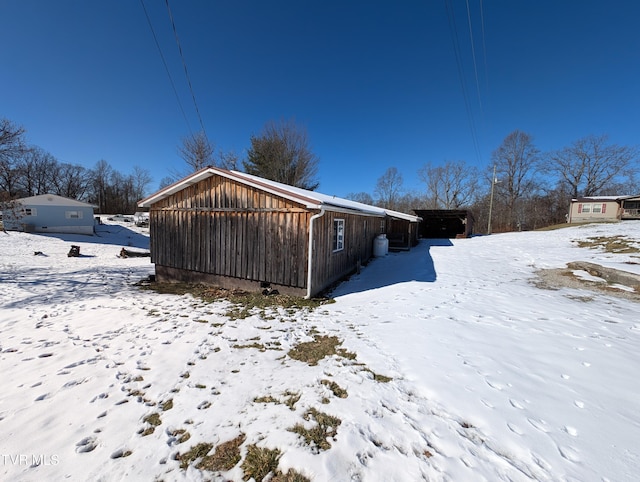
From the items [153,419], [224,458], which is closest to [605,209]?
[224,458]

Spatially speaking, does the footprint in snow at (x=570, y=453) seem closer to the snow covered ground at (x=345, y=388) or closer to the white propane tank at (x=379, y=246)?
the snow covered ground at (x=345, y=388)

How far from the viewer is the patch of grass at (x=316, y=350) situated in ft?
12.6

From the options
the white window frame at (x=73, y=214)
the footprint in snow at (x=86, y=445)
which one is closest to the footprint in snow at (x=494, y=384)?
the footprint in snow at (x=86, y=445)

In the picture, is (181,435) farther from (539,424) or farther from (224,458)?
(539,424)

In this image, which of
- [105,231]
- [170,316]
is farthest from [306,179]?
[105,231]

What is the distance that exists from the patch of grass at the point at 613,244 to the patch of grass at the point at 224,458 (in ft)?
54.8

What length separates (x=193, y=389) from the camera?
3.12 meters

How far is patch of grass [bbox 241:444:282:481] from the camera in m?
1.96

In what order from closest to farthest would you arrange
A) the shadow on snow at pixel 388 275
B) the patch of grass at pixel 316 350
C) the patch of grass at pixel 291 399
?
the patch of grass at pixel 291 399, the patch of grass at pixel 316 350, the shadow on snow at pixel 388 275

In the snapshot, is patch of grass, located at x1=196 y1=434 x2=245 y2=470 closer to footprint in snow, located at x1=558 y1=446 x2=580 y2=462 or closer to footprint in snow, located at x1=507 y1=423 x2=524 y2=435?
footprint in snow, located at x1=507 y1=423 x2=524 y2=435

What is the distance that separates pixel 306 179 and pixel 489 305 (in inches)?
865

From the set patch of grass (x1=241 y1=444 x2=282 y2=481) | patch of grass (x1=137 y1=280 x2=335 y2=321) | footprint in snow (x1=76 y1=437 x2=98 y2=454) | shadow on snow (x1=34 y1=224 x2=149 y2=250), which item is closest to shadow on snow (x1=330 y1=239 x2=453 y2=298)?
patch of grass (x1=137 y1=280 x2=335 y2=321)

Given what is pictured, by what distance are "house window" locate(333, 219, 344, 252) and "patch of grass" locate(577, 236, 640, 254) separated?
12.7 meters

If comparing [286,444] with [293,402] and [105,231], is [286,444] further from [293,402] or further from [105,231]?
[105,231]
